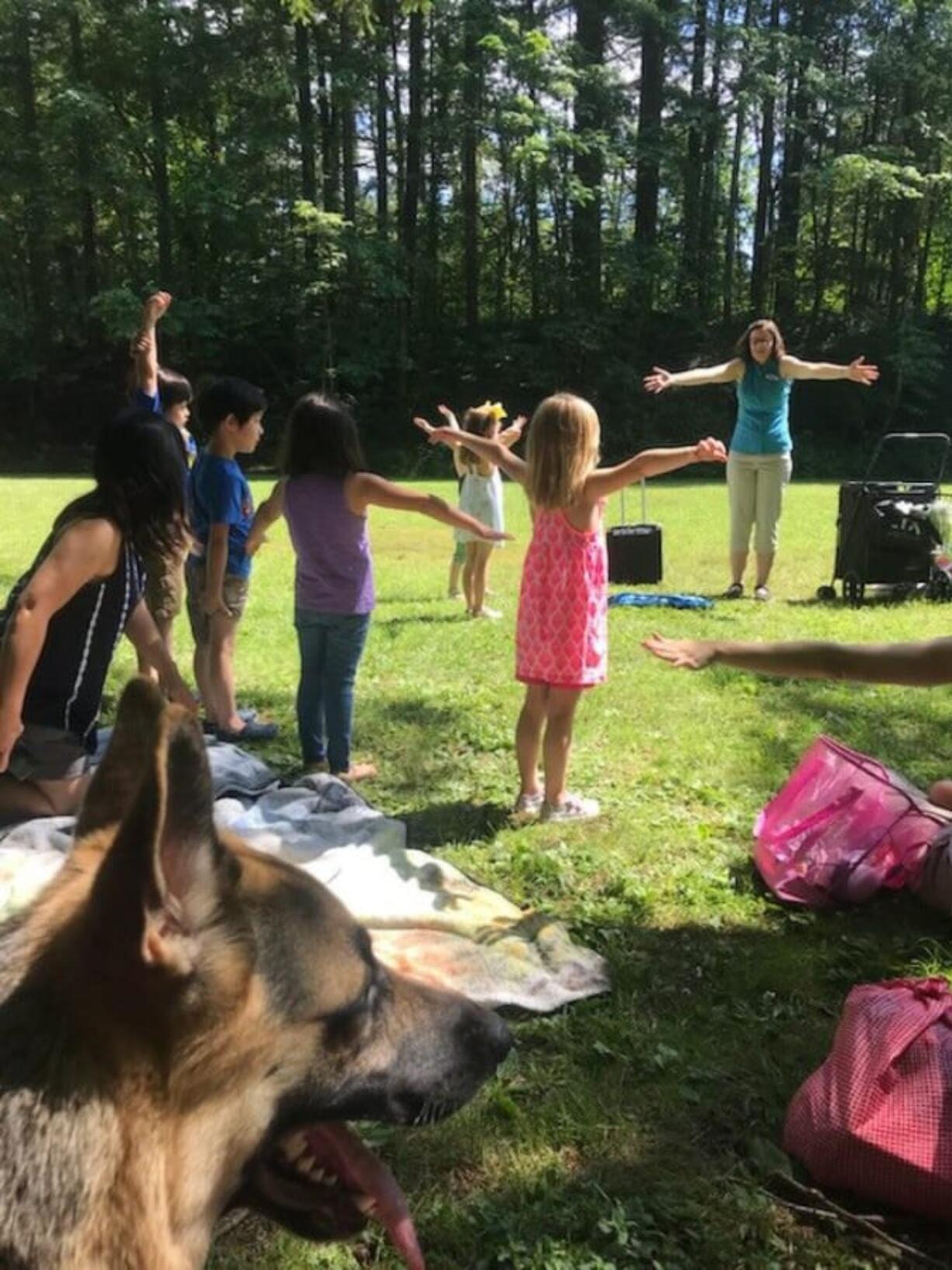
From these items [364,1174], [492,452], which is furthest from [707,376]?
[364,1174]

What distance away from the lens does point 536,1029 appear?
3283mm

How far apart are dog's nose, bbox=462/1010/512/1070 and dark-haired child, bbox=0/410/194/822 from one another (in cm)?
221

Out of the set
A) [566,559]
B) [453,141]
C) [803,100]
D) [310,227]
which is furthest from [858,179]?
[566,559]

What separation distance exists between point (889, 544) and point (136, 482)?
7609 mm

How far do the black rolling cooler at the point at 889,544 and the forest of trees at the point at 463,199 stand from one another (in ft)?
60.7

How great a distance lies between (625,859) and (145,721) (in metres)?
3.29

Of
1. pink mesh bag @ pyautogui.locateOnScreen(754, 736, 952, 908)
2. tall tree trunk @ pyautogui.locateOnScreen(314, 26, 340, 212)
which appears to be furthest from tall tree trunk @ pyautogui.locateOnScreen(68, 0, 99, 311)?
pink mesh bag @ pyautogui.locateOnScreen(754, 736, 952, 908)

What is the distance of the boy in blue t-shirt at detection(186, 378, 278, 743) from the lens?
5.60 m

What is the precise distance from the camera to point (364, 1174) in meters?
1.98

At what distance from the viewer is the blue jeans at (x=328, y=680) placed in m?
5.14

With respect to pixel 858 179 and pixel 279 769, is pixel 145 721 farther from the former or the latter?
pixel 858 179

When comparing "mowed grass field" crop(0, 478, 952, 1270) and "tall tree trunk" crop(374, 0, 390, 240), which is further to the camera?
"tall tree trunk" crop(374, 0, 390, 240)

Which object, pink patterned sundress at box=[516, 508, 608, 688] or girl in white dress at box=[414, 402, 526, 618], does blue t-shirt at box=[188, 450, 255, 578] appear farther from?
girl in white dress at box=[414, 402, 526, 618]

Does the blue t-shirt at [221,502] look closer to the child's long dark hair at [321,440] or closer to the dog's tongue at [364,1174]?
the child's long dark hair at [321,440]
